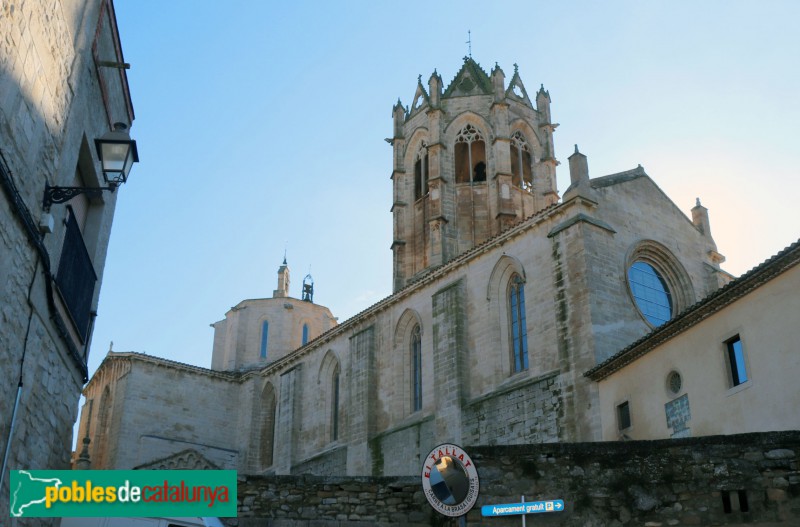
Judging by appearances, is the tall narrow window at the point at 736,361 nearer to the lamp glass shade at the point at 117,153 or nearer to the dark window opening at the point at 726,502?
the dark window opening at the point at 726,502

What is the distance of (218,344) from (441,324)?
21.0 m

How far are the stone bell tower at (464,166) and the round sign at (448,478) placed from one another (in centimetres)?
2361

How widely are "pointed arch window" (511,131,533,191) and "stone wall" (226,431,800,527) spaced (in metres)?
25.3

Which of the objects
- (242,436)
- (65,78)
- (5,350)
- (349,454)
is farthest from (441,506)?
(242,436)

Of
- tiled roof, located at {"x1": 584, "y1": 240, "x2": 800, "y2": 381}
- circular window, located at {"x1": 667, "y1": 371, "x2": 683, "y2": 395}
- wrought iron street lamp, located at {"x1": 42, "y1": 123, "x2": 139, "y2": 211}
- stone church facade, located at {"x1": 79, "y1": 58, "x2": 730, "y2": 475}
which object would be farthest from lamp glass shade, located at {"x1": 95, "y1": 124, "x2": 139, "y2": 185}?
stone church facade, located at {"x1": 79, "y1": 58, "x2": 730, "y2": 475}

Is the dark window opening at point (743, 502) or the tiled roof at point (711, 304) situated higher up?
the tiled roof at point (711, 304)

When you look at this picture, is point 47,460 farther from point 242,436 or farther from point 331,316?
point 331,316

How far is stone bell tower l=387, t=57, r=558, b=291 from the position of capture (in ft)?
114

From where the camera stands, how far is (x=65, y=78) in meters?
9.15

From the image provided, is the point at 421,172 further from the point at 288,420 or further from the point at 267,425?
the point at 267,425

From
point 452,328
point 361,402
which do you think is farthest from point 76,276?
point 361,402

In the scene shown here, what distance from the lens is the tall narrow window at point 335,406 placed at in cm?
3206

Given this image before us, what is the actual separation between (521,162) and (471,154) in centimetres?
216

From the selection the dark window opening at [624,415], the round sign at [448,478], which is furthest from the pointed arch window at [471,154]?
the round sign at [448,478]
